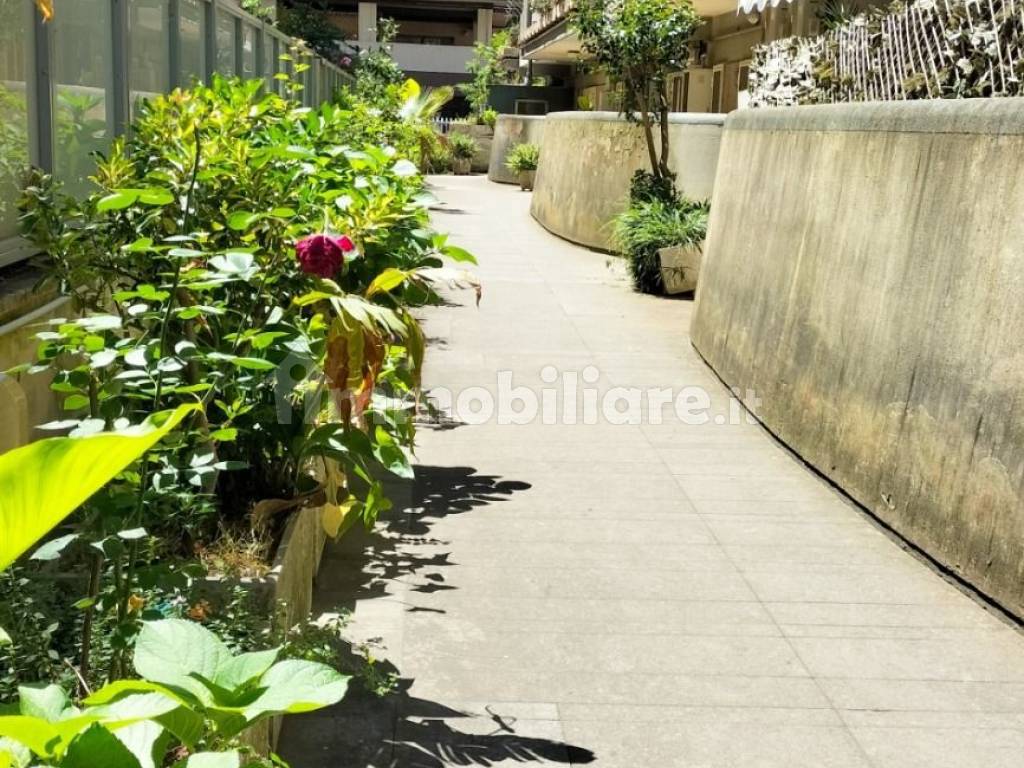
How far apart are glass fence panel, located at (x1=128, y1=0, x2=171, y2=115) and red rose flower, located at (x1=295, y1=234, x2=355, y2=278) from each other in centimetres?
266

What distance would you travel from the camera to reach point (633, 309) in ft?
42.1

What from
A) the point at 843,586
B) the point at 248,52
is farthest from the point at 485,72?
the point at 843,586

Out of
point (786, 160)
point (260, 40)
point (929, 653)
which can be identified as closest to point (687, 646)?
point (929, 653)

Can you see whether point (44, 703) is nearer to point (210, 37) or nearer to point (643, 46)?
point (210, 37)

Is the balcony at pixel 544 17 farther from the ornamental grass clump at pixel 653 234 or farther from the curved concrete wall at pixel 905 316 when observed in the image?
the curved concrete wall at pixel 905 316

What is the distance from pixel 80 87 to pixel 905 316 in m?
3.79

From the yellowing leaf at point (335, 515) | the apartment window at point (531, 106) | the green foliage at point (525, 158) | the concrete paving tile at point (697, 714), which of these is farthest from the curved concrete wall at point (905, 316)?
the apartment window at point (531, 106)

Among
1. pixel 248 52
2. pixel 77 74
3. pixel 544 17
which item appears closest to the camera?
pixel 77 74

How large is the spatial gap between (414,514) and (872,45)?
4.30 m

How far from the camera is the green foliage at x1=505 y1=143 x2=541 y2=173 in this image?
30812 mm

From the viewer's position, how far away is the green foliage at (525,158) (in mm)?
30812

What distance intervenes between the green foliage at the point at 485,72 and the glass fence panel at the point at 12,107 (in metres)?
40.3

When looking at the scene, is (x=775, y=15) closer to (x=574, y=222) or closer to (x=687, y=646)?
(x=574, y=222)

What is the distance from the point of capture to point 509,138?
110 ft
